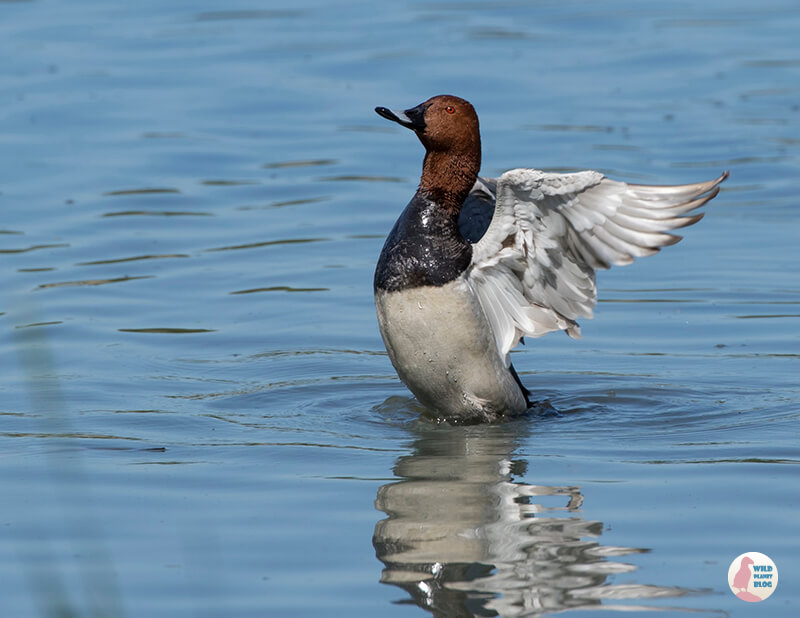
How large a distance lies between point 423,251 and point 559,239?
0.67 m

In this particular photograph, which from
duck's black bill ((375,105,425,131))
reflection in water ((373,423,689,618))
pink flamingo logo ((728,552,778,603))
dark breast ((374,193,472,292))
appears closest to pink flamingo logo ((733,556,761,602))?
pink flamingo logo ((728,552,778,603))

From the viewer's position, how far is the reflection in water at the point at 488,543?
4801 millimetres

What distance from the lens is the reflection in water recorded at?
4.80 metres

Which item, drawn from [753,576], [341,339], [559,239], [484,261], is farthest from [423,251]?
[753,576]

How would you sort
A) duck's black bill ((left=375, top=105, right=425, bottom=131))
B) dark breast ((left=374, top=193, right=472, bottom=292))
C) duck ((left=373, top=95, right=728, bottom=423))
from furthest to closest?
1. duck's black bill ((left=375, top=105, right=425, bottom=131))
2. dark breast ((left=374, top=193, right=472, bottom=292))
3. duck ((left=373, top=95, right=728, bottom=423))

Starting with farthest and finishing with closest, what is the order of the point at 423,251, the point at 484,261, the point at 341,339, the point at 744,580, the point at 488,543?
1. the point at 341,339
2. the point at 484,261
3. the point at 423,251
4. the point at 488,543
5. the point at 744,580

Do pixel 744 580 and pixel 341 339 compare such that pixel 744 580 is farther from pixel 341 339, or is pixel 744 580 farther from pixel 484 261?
pixel 341 339

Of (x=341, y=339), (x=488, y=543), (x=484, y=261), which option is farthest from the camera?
(x=341, y=339)

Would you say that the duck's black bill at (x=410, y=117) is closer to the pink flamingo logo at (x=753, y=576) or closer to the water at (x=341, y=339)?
the water at (x=341, y=339)

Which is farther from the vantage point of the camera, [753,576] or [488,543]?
[488,543]

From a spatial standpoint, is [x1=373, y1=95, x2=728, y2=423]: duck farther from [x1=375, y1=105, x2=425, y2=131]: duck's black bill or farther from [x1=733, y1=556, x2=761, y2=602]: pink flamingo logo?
[x1=733, y1=556, x2=761, y2=602]: pink flamingo logo

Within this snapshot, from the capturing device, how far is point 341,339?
8.73 metres

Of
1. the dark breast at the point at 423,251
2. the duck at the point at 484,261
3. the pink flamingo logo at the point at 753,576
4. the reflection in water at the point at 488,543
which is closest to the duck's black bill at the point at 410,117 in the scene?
the duck at the point at 484,261

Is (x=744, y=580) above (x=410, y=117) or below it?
below
